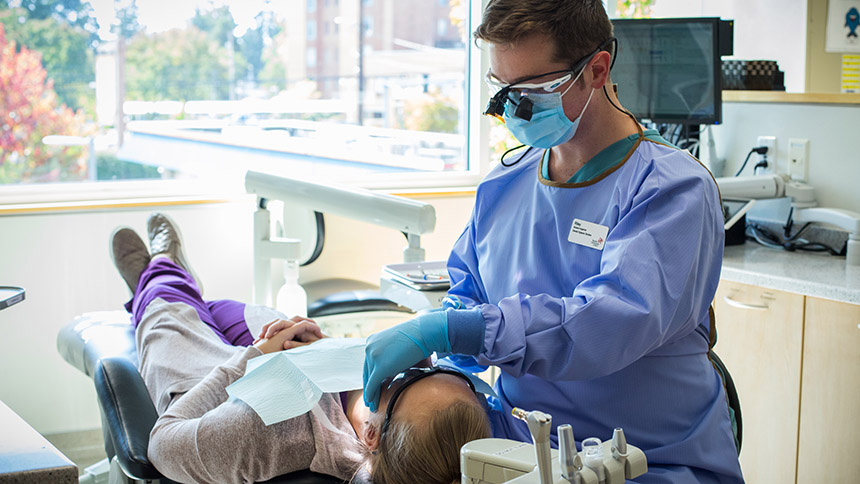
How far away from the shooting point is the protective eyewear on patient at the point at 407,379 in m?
1.32

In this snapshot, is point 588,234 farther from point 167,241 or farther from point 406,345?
point 167,241

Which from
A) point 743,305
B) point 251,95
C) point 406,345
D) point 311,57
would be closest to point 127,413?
point 406,345

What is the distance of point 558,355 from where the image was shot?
1186mm

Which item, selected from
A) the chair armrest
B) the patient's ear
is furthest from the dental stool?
the patient's ear

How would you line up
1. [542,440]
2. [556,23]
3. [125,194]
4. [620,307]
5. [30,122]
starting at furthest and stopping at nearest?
[125,194], [30,122], [556,23], [620,307], [542,440]

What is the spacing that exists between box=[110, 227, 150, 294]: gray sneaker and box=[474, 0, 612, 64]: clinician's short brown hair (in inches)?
62.6

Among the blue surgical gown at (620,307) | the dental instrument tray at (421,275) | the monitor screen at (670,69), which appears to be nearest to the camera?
the blue surgical gown at (620,307)

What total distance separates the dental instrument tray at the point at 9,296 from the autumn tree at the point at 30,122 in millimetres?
1731

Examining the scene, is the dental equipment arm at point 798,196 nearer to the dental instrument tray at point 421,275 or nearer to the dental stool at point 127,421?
the dental instrument tray at point 421,275

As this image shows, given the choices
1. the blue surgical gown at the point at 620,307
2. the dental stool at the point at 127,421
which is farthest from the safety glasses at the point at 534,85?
the dental stool at the point at 127,421

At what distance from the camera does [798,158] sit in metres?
2.70

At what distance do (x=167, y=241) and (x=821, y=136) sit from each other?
217cm

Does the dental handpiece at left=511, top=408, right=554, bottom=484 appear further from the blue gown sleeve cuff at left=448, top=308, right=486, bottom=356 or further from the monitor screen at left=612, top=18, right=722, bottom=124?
the monitor screen at left=612, top=18, right=722, bottom=124

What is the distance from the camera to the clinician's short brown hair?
4.21 ft
